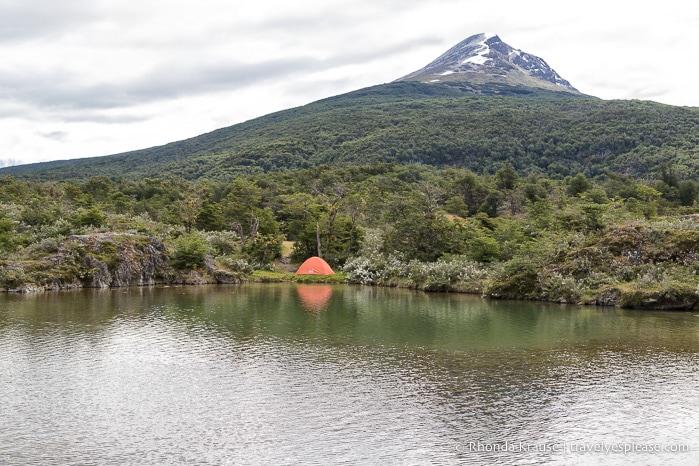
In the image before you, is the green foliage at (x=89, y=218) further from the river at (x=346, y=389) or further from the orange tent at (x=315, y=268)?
the river at (x=346, y=389)

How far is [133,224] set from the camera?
185 feet

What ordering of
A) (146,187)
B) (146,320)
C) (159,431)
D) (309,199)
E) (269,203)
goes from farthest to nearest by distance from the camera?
1. (146,187)
2. (269,203)
3. (309,199)
4. (146,320)
5. (159,431)

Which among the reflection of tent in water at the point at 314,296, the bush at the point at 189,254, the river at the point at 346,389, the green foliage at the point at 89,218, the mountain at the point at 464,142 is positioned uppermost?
the mountain at the point at 464,142

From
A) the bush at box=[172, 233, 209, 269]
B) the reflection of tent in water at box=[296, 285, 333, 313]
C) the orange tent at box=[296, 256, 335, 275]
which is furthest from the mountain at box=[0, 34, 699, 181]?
the bush at box=[172, 233, 209, 269]

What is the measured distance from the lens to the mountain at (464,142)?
124188 millimetres

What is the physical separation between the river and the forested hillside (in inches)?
3475

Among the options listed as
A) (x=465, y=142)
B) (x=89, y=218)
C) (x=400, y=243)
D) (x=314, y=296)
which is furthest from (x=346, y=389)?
(x=465, y=142)

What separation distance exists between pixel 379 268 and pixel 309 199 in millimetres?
17032

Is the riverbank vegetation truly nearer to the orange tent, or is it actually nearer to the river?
the orange tent

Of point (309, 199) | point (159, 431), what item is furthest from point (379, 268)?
point (159, 431)

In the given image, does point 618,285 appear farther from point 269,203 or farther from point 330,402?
point 269,203

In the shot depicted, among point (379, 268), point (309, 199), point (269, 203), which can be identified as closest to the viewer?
point (379, 268)

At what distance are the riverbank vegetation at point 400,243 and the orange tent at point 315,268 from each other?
1.77 m

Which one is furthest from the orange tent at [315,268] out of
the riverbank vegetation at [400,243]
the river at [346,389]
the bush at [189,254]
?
the river at [346,389]
